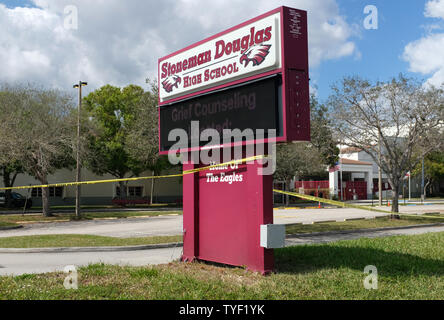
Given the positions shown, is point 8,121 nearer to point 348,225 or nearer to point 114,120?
point 348,225

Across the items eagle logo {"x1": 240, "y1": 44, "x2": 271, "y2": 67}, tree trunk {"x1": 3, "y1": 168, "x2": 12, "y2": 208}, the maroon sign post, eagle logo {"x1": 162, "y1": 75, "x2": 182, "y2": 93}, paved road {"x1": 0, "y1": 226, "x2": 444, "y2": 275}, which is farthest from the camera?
tree trunk {"x1": 3, "y1": 168, "x2": 12, "y2": 208}

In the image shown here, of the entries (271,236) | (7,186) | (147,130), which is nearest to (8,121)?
(147,130)

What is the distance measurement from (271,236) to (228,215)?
1.21 m

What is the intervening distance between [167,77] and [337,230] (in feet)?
34.9

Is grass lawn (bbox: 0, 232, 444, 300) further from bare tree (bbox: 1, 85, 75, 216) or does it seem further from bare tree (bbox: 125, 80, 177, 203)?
bare tree (bbox: 125, 80, 177, 203)

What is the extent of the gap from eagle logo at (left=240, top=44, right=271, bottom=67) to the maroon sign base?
188cm

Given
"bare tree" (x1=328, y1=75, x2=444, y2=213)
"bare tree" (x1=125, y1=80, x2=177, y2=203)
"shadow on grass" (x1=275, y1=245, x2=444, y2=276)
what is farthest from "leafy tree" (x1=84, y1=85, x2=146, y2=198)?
"shadow on grass" (x1=275, y1=245, x2=444, y2=276)

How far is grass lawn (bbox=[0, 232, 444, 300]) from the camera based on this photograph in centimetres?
608

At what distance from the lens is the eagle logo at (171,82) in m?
9.64

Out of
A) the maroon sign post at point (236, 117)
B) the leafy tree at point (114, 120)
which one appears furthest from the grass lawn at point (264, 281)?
the leafy tree at point (114, 120)

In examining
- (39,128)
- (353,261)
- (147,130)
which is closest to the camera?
(353,261)

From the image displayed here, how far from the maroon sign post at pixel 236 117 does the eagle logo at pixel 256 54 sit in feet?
0.06

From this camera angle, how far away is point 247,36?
7957 millimetres

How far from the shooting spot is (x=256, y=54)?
7.75 m
